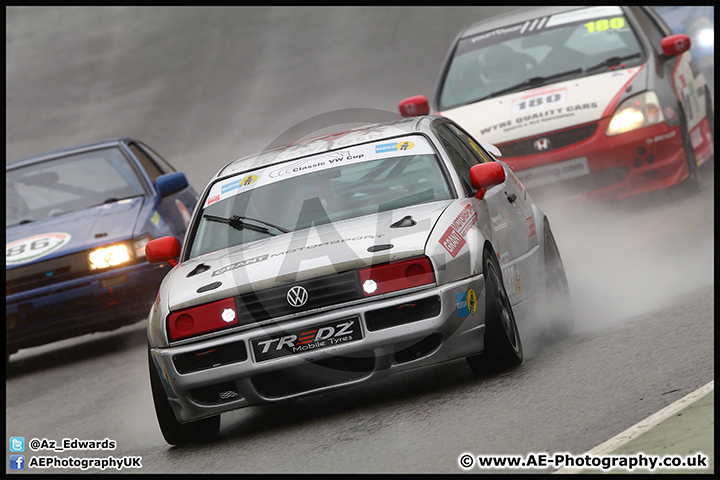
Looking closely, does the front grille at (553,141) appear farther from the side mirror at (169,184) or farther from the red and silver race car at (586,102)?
the side mirror at (169,184)

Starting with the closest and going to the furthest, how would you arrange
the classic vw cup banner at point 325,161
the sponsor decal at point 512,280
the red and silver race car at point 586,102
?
the sponsor decal at point 512,280, the classic vw cup banner at point 325,161, the red and silver race car at point 586,102

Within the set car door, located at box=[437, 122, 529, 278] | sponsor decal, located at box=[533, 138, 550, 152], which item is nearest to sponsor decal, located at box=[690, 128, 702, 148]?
sponsor decal, located at box=[533, 138, 550, 152]

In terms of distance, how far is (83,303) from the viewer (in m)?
9.34

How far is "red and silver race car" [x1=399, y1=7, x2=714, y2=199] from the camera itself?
386 inches

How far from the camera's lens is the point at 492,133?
1009 centimetres

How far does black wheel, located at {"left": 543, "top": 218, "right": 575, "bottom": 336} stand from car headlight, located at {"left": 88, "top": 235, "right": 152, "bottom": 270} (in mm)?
3624

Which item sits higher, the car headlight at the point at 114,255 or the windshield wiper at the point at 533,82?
the windshield wiper at the point at 533,82

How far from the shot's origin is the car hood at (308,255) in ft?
18.0

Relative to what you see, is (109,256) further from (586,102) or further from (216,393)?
(586,102)

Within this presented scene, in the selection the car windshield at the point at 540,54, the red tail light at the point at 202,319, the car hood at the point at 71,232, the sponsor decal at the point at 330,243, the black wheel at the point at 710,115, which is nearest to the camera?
the red tail light at the point at 202,319

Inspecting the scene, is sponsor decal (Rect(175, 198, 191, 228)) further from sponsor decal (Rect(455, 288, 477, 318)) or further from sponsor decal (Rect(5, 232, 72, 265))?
sponsor decal (Rect(455, 288, 477, 318))

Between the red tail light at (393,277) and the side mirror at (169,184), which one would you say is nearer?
the red tail light at (393,277)

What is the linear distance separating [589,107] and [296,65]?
17.6 meters

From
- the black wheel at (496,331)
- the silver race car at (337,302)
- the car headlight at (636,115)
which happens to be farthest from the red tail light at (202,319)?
the car headlight at (636,115)
